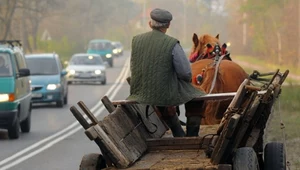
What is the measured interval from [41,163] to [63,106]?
1581 cm

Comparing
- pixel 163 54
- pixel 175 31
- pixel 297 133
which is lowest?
pixel 175 31

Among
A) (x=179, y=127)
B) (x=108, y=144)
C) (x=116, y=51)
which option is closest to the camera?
(x=108, y=144)

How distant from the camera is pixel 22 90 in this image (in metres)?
21.1

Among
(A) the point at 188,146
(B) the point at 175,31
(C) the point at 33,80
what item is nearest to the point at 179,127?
(A) the point at 188,146

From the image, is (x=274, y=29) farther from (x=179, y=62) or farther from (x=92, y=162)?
(x=92, y=162)

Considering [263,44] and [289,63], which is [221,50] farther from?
[263,44]

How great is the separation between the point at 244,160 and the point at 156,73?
4.85 feet

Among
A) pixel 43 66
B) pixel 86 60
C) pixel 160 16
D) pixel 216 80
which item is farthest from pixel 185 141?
pixel 86 60

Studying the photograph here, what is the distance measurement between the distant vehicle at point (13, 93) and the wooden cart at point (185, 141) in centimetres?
970

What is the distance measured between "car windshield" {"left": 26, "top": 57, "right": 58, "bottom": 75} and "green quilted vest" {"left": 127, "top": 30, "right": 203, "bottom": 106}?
2165 cm

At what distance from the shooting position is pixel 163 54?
959 centimetres

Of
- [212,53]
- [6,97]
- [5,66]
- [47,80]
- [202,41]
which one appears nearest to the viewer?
[212,53]

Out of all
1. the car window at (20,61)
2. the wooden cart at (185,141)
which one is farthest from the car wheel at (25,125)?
the wooden cart at (185,141)

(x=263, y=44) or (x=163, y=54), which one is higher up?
(x=163, y=54)
